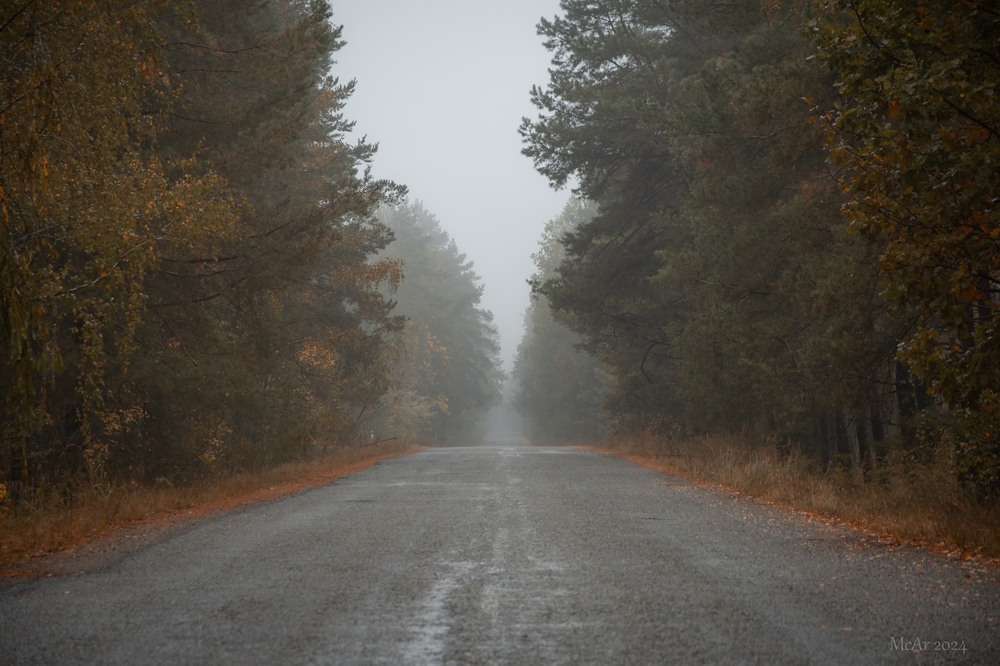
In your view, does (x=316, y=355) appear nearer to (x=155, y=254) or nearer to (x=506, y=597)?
(x=155, y=254)

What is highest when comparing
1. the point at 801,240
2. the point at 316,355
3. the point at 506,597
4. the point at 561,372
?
the point at 801,240

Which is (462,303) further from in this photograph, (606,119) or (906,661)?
(906,661)

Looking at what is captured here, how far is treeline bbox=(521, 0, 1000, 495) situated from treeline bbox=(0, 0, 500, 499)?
700cm

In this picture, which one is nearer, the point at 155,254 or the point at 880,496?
the point at 155,254

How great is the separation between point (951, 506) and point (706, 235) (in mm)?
8101

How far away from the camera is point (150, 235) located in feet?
31.6

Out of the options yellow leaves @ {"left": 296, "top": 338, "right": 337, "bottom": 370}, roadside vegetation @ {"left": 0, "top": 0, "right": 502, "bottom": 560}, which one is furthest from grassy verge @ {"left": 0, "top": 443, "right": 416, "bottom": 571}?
yellow leaves @ {"left": 296, "top": 338, "right": 337, "bottom": 370}

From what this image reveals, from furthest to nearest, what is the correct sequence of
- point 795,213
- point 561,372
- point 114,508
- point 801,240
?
1. point 561,372
2. point 801,240
3. point 795,213
4. point 114,508

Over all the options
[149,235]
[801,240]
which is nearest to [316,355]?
[149,235]

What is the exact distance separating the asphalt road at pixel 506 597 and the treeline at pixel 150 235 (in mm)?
1958

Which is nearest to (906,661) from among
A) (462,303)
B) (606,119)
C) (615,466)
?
(615,466)

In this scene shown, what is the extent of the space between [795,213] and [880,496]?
457cm

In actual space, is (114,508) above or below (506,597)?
above

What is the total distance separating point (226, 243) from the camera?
1428 cm
